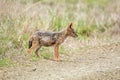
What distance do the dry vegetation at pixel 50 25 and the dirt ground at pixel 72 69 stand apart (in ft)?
0.87

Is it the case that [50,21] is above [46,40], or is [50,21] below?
above

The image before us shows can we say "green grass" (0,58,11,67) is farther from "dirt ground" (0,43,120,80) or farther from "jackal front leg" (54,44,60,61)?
"jackal front leg" (54,44,60,61)

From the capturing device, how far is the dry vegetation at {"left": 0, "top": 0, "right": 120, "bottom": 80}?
11.1 meters

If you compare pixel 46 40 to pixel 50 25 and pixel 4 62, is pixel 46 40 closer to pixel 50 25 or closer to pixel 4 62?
pixel 4 62

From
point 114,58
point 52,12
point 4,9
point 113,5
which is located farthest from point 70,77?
point 113,5

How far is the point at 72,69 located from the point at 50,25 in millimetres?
3204

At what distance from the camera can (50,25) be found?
13.1 meters

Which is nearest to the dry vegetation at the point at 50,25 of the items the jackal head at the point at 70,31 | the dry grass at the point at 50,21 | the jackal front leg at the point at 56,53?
the dry grass at the point at 50,21

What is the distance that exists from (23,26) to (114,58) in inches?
90.4

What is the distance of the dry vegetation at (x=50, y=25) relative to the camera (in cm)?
1108

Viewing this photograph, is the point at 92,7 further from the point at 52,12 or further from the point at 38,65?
the point at 38,65

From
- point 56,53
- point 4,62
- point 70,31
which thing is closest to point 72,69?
point 56,53

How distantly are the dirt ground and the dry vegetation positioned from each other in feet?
0.87

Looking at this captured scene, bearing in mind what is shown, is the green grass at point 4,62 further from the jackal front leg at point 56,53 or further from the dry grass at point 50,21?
the jackal front leg at point 56,53
